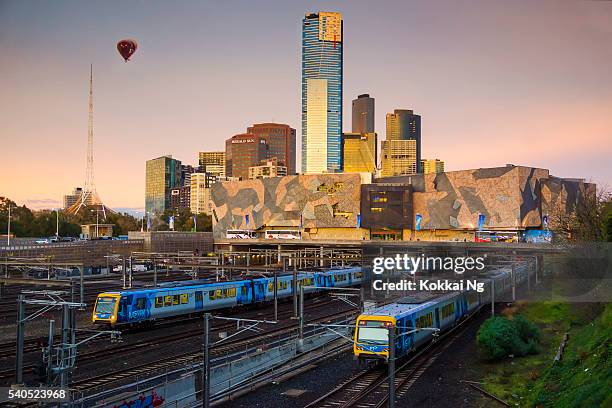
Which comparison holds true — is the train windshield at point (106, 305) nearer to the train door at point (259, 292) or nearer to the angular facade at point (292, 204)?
the train door at point (259, 292)

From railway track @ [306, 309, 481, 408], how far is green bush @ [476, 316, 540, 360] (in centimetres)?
244

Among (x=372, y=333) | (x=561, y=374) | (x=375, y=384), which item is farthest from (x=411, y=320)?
(x=561, y=374)

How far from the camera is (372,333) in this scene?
76.4 ft

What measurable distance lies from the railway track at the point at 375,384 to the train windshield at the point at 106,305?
1564cm

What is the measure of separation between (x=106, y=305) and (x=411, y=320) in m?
17.7

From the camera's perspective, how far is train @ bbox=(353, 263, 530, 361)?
23.1 metres

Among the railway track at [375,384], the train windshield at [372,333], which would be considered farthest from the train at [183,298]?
the railway track at [375,384]

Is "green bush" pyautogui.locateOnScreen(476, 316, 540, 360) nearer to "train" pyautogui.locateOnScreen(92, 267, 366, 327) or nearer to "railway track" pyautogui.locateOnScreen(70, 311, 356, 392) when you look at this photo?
"train" pyautogui.locateOnScreen(92, 267, 366, 327)

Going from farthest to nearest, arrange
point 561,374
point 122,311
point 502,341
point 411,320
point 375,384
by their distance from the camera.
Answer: point 122,311
point 502,341
point 411,320
point 375,384
point 561,374

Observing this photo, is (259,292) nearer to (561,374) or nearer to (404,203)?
(561,374)

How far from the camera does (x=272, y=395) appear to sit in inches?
819

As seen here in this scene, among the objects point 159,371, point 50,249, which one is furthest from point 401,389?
point 50,249

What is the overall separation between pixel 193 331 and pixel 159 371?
447 inches

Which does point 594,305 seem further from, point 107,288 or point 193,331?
point 107,288
